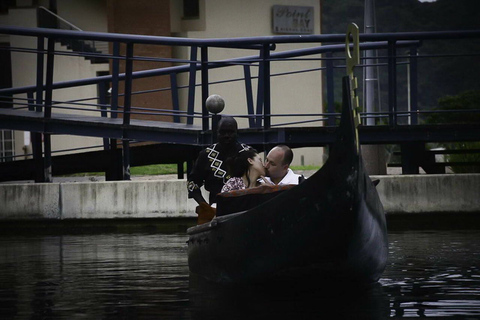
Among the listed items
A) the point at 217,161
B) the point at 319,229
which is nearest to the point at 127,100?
the point at 217,161

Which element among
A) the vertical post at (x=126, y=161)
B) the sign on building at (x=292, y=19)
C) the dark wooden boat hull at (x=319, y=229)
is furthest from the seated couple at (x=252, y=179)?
the sign on building at (x=292, y=19)

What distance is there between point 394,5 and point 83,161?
77489 millimetres

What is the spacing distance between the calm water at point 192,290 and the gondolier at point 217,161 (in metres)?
0.87

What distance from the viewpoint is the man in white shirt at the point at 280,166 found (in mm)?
10438

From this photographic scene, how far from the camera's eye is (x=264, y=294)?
9.95 metres

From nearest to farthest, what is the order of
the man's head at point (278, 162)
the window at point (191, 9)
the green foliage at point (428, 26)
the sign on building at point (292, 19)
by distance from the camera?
1. the man's head at point (278, 162)
2. the window at point (191, 9)
3. the sign on building at point (292, 19)
4. the green foliage at point (428, 26)

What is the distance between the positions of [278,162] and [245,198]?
518 millimetres

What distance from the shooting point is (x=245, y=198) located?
33.3 feet

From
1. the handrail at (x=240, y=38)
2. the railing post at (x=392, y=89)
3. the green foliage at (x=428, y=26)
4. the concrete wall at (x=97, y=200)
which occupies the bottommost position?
the concrete wall at (x=97, y=200)

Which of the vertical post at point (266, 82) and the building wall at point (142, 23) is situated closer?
the vertical post at point (266, 82)

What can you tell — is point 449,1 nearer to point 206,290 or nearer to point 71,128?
point 71,128

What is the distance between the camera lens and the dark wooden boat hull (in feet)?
29.5

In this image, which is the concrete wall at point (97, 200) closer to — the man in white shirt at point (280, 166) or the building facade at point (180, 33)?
the man in white shirt at point (280, 166)

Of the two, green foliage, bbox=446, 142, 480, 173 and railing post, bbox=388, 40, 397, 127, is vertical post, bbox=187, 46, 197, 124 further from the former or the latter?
green foliage, bbox=446, 142, 480, 173
